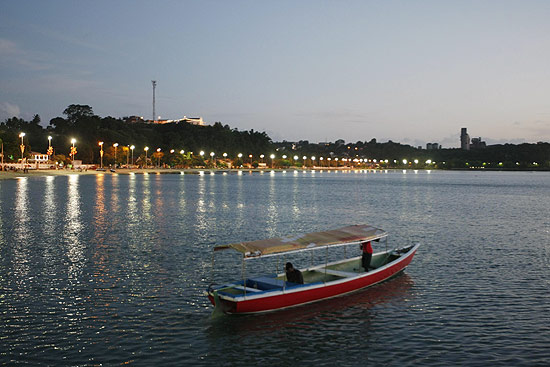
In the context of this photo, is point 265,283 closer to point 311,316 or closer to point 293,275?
point 293,275

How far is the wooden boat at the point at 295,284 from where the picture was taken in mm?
21016

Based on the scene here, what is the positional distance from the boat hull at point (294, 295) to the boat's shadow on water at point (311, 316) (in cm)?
28

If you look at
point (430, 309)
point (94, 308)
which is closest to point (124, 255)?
point (94, 308)

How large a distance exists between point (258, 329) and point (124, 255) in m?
18.0

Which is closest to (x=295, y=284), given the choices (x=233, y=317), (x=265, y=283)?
(x=265, y=283)

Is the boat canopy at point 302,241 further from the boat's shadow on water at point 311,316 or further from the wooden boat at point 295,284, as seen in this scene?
the boat's shadow on water at point 311,316

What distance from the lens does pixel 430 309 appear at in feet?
75.8

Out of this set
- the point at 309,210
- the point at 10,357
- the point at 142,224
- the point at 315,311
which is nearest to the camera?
the point at 10,357

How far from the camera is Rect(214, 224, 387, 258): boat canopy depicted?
73.3 feet

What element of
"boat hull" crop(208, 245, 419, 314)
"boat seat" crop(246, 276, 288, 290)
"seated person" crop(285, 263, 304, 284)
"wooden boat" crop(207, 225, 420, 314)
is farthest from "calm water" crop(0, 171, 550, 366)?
"seated person" crop(285, 263, 304, 284)

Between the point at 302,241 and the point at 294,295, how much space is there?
2927mm

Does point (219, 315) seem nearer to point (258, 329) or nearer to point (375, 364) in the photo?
point (258, 329)

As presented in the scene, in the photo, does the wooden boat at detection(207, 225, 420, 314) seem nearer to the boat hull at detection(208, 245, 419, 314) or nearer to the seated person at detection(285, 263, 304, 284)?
the boat hull at detection(208, 245, 419, 314)

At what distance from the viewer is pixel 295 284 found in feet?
75.1
